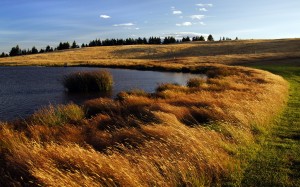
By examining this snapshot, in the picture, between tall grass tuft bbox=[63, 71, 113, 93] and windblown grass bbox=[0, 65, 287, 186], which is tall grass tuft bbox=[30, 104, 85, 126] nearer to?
windblown grass bbox=[0, 65, 287, 186]

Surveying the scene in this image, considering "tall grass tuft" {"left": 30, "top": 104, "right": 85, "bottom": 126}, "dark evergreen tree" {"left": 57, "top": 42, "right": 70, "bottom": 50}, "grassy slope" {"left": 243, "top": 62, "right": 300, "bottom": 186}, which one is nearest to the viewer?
"grassy slope" {"left": 243, "top": 62, "right": 300, "bottom": 186}

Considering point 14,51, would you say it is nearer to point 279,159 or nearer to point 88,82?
point 88,82

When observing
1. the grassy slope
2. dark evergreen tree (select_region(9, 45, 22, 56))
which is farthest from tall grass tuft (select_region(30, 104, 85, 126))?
dark evergreen tree (select_region(9, 45, 22, 56))

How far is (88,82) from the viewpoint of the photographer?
32.9 metres

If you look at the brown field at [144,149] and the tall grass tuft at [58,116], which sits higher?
the brown field at [144,149]

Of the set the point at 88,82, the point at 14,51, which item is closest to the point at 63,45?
the point at 14,51

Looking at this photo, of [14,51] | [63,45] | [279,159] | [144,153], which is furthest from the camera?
[63,45]

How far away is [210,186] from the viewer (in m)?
7.87

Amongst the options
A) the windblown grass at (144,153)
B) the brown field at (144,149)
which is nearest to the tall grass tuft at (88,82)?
the brown field at (144,149)

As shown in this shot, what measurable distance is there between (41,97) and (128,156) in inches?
879

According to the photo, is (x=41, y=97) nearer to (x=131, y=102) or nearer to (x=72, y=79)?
(x=72, y=79)

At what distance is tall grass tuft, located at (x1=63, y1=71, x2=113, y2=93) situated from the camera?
32469 millimetres

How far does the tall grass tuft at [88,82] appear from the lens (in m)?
32.5

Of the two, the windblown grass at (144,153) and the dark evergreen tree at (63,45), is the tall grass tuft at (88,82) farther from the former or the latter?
the dark evergreen tree at (63,45)
